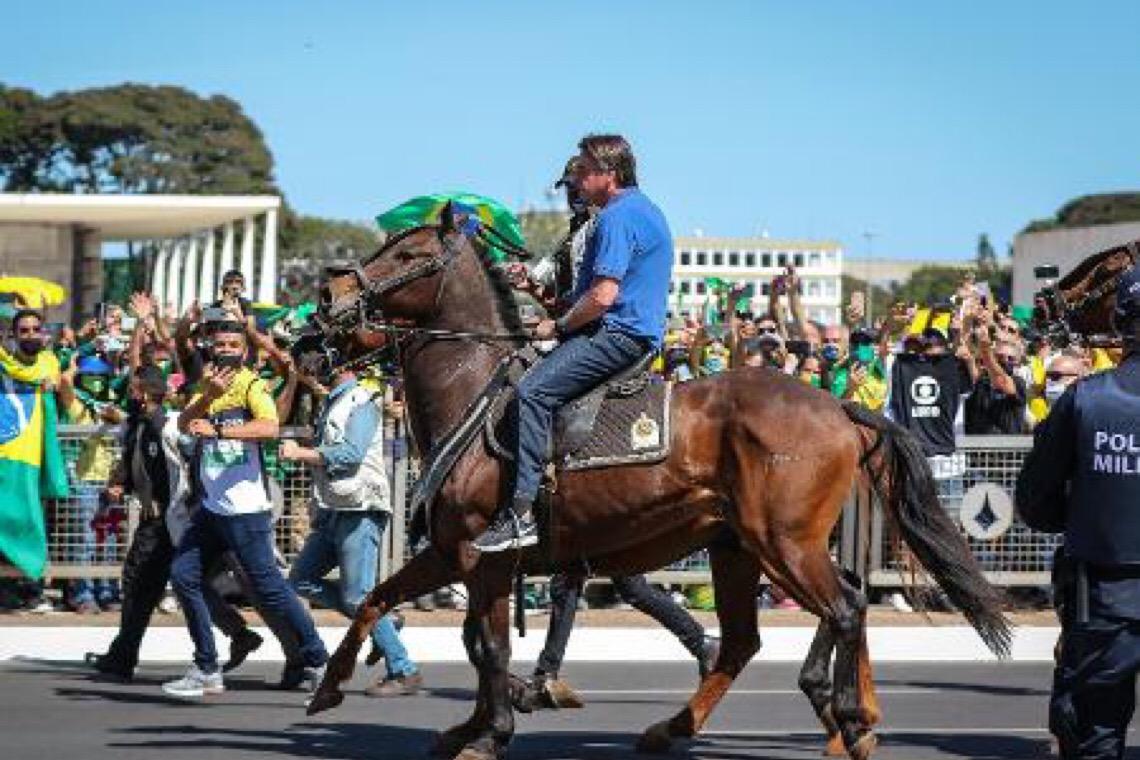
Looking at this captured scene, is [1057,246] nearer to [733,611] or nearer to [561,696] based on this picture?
[561,696]

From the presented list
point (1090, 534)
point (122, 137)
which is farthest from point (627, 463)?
point (122, 137)

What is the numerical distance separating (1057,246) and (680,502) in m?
35.8

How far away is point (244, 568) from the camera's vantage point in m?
12.4

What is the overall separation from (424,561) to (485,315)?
4.06ft

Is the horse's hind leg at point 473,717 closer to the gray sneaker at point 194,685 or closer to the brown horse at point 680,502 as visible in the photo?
the brown horse at point 680,502

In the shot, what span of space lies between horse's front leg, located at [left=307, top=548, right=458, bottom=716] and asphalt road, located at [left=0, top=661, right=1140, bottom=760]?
291 millimetres

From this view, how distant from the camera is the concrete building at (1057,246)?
42.8 m

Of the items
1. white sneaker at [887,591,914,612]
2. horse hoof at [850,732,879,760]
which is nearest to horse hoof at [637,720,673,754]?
horse hoof at [850,732,879,760]

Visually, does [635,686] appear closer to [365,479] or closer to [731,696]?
[731,696]

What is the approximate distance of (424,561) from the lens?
10422 mm

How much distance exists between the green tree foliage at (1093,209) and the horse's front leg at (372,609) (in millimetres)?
94095

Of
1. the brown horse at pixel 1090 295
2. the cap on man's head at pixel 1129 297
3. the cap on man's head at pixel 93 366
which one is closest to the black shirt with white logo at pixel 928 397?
the brown horse at pixel 1090 295

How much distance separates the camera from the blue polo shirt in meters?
9.84

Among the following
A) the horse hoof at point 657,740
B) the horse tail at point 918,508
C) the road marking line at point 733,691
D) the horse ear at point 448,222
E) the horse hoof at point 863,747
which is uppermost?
the horse ear at point 448,222
